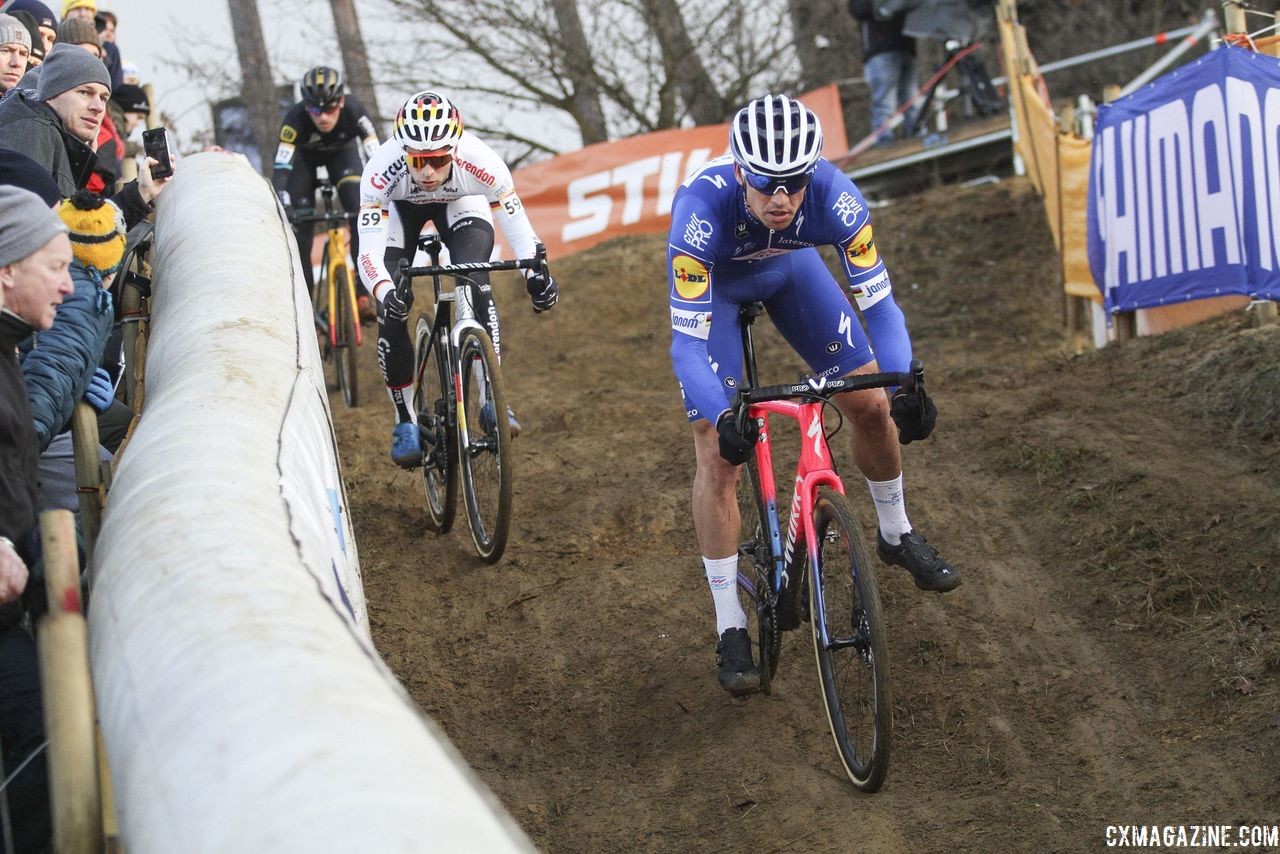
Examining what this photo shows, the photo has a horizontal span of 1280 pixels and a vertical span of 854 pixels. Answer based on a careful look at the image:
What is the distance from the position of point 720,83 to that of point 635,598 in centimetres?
1273

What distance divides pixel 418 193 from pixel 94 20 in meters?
4.12

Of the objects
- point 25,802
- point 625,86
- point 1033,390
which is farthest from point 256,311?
point 625,86

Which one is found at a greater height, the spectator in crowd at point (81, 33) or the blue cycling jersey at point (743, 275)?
the spectator in crowd at point (81, 33)

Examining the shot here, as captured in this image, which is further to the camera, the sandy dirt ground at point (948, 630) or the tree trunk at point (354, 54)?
the tree trunk at point (354, 54)

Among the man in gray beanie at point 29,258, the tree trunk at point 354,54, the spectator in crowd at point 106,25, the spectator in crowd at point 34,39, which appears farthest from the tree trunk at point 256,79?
the man in gray beanie at point 29,258

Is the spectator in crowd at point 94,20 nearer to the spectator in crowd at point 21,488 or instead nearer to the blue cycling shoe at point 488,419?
the blue cycling shoe at point 488,419

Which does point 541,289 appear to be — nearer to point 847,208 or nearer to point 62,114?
point 847,208

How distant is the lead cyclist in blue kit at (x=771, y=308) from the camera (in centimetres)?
471

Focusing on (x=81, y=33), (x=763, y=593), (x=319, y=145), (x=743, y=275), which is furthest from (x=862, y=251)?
(x=319, y=145)

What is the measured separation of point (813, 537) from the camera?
4664mm

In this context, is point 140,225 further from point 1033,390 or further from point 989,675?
point 1033,390

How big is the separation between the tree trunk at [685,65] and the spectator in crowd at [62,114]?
12.6 m

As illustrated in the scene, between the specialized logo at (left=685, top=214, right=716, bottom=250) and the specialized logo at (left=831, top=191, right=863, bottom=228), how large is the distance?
0.49 meters

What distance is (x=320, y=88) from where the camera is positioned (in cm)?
1032
